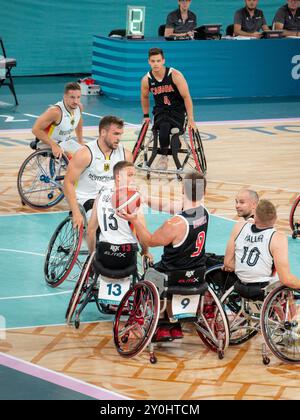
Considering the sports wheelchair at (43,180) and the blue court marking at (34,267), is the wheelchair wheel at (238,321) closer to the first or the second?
the blue court marking at (34,267)

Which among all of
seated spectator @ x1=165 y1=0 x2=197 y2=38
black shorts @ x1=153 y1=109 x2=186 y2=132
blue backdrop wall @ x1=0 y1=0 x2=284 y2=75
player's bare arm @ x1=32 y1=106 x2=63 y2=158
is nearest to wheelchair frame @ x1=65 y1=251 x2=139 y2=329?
A: player's bare arm @ x1=32 y1=106 x2=63 y2=158

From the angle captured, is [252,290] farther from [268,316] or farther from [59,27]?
[59,27]

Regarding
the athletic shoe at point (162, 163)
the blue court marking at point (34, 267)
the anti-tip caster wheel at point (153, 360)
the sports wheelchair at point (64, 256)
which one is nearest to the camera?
the anti-tip caster wheel at point (153, 360)

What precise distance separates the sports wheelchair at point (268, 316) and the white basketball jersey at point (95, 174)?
192cm

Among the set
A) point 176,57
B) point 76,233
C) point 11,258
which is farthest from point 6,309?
point 176,57

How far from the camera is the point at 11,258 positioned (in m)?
10.5

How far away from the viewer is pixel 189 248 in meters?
7.84

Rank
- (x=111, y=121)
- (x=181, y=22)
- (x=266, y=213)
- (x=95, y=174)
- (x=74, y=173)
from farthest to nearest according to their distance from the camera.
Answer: (x=181, y=22), (x=95, y=174), (x=74, y=173), (x=111, y=121), (x=266, y=213)

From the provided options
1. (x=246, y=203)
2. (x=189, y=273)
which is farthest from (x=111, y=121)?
(x=189, y=273)

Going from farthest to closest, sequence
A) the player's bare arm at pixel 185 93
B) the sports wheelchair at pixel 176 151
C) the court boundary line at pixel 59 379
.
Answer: the sports wheelchair at pixel 176 151
the player's bare arm at pixel 185 93
the court boundary line at pixel 59 379

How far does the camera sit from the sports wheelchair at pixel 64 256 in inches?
362

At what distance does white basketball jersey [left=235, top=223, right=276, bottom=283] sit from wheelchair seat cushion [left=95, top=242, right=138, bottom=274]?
2.89ft

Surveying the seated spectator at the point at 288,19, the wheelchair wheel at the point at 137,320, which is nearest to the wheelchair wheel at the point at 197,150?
the wheelchair wheel at the point at 137,320

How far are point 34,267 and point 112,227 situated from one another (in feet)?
6.66
